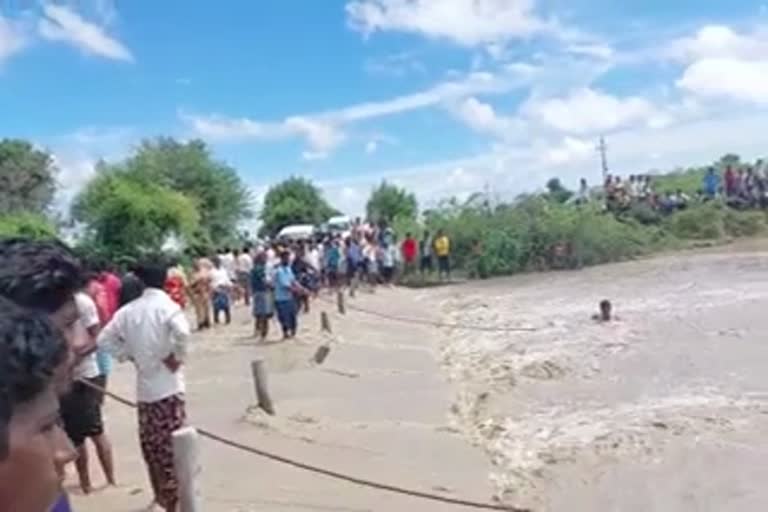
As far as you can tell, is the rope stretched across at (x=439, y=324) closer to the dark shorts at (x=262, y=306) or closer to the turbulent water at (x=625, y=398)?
the turbulent water at (x=625, y=398)

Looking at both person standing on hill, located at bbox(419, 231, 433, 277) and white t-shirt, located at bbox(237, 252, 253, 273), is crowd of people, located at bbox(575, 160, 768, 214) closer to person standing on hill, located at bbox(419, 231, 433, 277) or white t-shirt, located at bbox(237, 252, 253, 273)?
person standing on hill, located at bbox(419, 231, 433, 277)

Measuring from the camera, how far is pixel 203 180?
54188 mm

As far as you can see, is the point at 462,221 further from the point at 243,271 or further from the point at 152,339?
the point at 152,339

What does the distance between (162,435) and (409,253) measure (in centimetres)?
3015

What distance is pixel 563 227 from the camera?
40.4 metres

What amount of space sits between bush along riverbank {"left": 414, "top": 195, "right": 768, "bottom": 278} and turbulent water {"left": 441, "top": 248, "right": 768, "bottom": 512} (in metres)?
12.3

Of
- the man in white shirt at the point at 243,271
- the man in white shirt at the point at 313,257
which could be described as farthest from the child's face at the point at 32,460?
the man in white shirt at the point at 243,271

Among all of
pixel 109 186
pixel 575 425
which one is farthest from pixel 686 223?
pixel 575 425

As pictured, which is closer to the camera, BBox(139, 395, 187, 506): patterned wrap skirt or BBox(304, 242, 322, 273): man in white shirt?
BBox(139, 395, 187, 506): patterned wrap skirt

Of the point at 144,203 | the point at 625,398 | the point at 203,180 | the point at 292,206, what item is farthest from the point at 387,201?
the point at 625,398

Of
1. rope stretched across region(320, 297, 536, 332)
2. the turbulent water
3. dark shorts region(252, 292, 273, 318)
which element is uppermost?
dark shorts region(252, 292, 273, 318)

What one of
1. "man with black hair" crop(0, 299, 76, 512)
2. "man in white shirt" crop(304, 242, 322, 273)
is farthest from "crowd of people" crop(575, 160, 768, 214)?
"man with black hair" crop(0, 299, 76, 512)

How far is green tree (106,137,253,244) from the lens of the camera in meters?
51.8

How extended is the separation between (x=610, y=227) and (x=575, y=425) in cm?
2871
